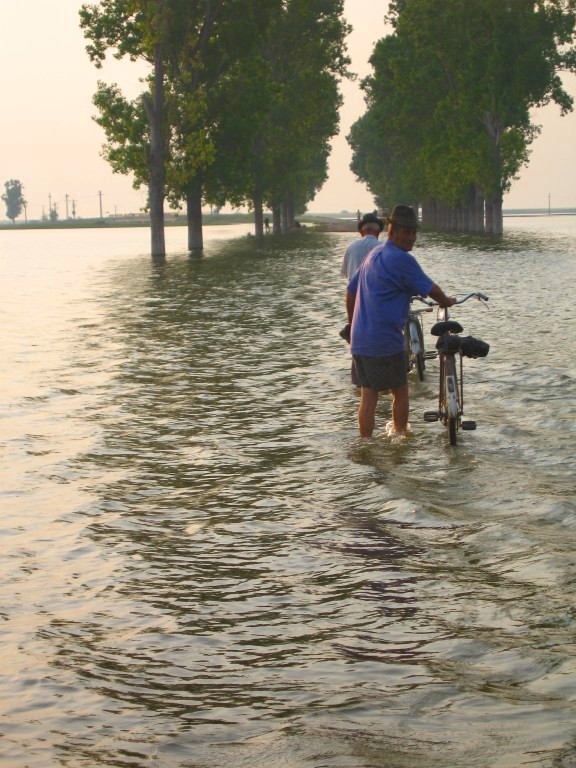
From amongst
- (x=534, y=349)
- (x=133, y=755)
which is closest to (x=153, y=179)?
(x=534, y=349)

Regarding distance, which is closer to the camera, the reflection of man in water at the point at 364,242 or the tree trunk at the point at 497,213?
the reflection of man in water at the point at 364,242

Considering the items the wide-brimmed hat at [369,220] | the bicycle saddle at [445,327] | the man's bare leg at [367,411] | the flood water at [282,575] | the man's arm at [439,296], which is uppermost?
the wide-brimmed hat at [369,220]

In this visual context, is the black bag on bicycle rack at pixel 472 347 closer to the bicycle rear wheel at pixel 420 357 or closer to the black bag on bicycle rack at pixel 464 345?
the black bag on bicycle rack at pixel 464 345

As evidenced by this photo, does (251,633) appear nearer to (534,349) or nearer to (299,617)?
(299,617)

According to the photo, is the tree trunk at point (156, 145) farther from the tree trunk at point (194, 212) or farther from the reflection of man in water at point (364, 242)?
the reflection of man in water at point (364, 242)

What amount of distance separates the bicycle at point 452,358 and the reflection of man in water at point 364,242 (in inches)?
98.2

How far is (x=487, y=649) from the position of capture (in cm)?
570

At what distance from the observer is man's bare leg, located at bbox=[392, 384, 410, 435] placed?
11.0 m

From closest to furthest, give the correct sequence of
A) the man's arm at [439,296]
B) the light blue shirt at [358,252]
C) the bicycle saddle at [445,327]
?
the man's arm at [439,296], the bicycle saddle at [445,327], the light blue shirt at [358,252]

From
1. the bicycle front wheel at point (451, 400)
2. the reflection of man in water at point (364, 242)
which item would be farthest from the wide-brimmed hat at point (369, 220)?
the bicycle front wheel at point (451, 400)

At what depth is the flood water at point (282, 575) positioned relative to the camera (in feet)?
16.1

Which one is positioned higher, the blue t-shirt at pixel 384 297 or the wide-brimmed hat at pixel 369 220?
the wide-brimmed hat at pixel 369 220

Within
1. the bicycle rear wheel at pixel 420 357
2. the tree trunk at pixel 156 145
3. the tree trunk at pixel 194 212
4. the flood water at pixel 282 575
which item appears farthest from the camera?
the tree trunk at pixel 194 212

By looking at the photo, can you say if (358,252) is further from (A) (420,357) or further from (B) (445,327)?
(B) (445,327)
